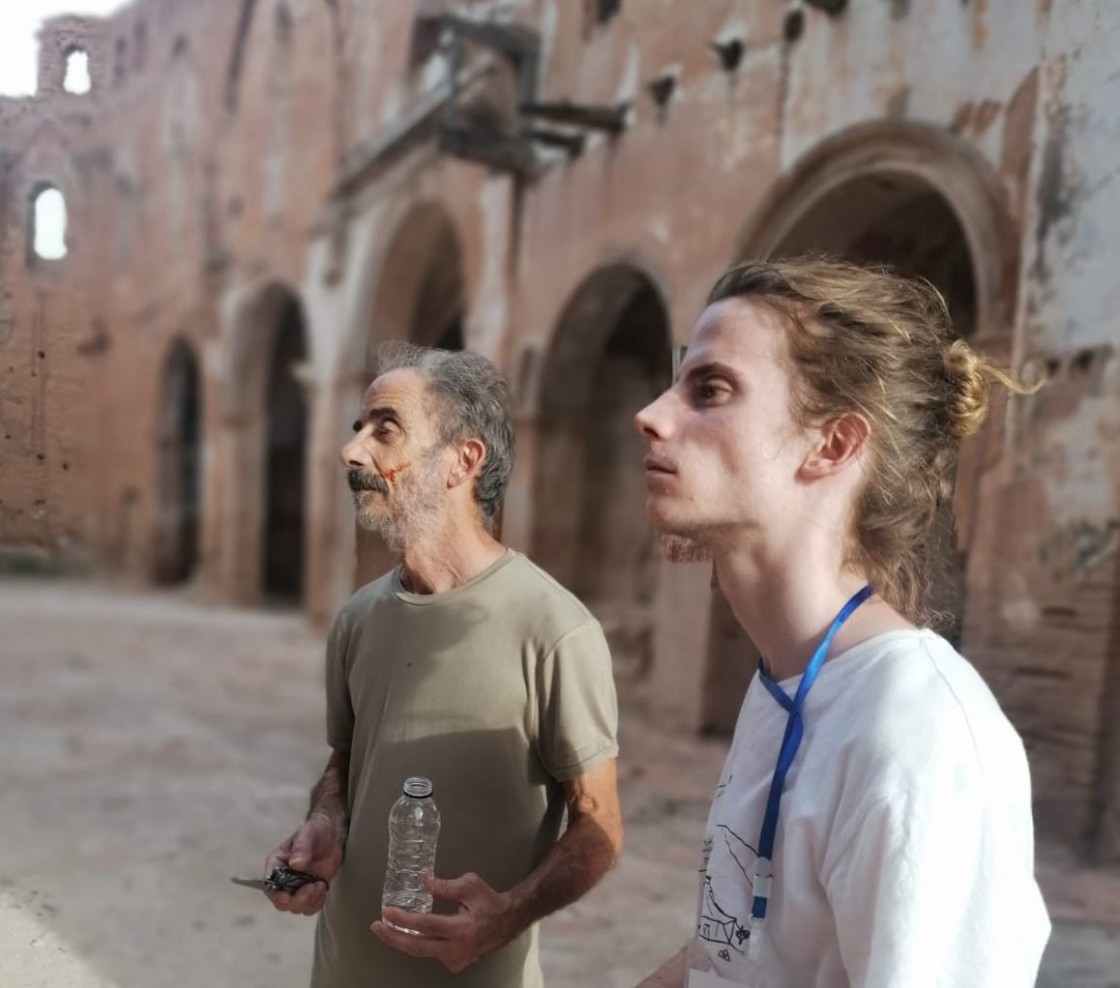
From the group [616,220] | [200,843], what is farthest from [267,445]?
[200,843]

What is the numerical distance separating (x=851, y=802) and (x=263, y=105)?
→ 10.6 m

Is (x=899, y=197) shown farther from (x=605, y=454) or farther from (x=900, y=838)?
(x=605, y=454)

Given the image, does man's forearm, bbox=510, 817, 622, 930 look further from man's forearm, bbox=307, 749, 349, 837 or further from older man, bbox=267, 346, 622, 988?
man's forearm, bbox=307, 749, 349, 837

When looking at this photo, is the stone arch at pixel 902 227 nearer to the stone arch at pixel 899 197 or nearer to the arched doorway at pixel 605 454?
the stone arch at pixel 899 197

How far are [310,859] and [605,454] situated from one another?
9421 millimetres

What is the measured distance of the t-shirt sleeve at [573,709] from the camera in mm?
1598

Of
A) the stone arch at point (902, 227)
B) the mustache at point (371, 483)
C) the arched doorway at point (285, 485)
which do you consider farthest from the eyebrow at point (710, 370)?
the arched doorway at point (285, 485)

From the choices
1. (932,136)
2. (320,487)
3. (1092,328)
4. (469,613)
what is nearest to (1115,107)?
(1092,328)

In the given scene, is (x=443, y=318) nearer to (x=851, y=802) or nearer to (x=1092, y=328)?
(x=1092, y=328)

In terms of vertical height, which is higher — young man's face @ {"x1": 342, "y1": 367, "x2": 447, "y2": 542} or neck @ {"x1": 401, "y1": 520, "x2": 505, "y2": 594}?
young man's face @ {"x1": 342, "y1": 367, "x2": 447, "y2": 542}

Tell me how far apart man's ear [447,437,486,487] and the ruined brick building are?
18.9 inches

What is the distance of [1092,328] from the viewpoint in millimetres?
3838

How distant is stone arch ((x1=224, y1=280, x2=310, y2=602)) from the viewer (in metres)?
16.0

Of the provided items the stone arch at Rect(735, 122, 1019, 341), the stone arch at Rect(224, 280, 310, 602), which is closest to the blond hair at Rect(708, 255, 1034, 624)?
the stone arch at Rect(735, 122, 1019, 341)
